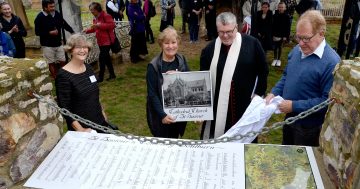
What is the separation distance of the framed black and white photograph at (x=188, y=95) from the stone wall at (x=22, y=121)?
1187 millimetres

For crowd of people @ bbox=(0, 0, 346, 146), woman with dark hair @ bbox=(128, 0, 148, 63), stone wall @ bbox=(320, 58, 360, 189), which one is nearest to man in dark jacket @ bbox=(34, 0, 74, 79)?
woman with dark hair @ bbox=(128, 0, 148, 63)

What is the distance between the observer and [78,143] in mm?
2545

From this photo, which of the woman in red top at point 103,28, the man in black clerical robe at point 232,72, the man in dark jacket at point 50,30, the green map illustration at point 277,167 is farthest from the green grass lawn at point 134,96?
the green map illustration at point 277,167

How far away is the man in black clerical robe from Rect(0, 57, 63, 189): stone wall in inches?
66.0

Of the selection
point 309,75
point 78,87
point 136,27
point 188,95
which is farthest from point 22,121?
point 136,27

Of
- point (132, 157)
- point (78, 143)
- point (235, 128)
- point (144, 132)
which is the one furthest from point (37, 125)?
point (144, 132)

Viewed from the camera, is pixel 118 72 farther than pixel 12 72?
Yes

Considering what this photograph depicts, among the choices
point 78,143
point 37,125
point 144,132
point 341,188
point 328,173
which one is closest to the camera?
point 341,188

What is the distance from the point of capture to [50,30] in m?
6.88

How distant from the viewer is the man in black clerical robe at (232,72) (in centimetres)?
338

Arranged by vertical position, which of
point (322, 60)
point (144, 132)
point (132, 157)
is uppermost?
point (322, 60)

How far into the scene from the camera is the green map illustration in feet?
6.91

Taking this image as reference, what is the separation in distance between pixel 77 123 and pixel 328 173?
2251 mm

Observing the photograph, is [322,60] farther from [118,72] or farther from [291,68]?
[118,72]
